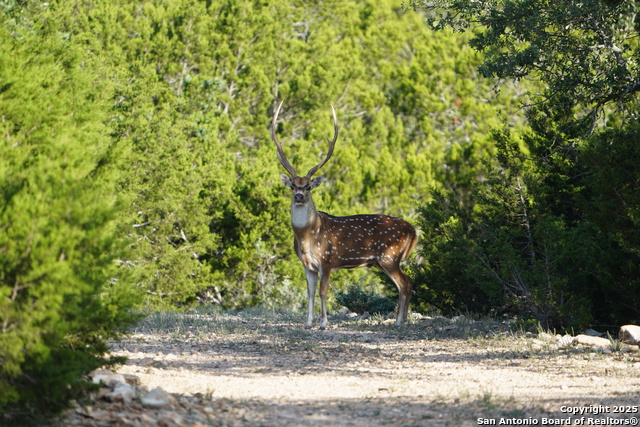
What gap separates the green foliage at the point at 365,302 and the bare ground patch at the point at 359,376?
9.96ft

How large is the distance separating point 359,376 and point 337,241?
4.82 m

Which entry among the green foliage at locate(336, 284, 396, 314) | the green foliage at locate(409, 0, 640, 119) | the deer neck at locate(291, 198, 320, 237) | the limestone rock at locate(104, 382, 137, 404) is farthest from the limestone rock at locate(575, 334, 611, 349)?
the limestone rock at locate(104, 382, 137, 404)

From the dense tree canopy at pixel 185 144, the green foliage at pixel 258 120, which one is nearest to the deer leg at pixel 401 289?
the dense tree canopy at pixel 185 144

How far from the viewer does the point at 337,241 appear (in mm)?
12289

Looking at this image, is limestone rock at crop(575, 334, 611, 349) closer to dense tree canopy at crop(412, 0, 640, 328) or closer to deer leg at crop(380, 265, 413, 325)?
dense tree canopy at crop(412, 0, 640, 328)

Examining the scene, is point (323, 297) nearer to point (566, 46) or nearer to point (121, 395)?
point (566, 46)

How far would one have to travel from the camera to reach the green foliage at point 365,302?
14.8 metres

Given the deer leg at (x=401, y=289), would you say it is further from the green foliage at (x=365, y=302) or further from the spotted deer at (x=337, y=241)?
the green foliage at (x=365, y=302)

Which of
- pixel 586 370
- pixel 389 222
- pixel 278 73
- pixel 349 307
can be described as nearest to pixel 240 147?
pixel 278 73

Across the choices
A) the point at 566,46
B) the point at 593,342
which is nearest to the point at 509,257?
the point at 593,342

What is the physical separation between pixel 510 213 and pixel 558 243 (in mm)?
1684

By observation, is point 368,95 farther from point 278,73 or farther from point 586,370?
point 586,370

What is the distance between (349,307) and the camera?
50.0 feet

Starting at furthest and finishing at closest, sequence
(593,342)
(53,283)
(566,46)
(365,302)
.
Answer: (365,302)
(566,46)
(593,342)
(53,283)
